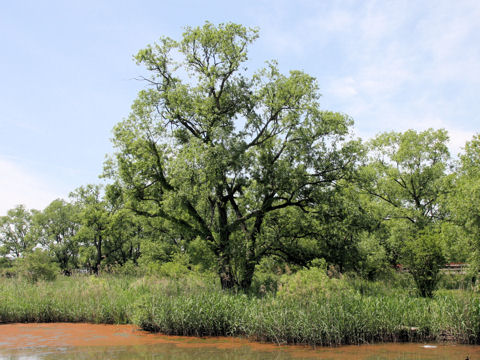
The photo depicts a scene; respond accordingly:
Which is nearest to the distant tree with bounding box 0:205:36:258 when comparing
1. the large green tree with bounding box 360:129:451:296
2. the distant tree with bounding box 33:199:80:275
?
the distant tree with bounding box 33:199:80:275

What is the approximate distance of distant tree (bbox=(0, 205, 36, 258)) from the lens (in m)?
64.1

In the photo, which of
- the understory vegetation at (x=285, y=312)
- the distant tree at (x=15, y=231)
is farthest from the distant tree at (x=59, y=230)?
the understory vegetation at (x=285, y=312)

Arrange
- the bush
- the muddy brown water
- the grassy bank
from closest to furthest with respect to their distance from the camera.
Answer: the muddy brown water < the grassy bank < the bush

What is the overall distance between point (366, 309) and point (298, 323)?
221 centimetres

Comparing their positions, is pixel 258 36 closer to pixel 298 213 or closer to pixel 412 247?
pixel 298 213

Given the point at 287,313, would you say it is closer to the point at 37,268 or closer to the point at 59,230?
the point at 37,268

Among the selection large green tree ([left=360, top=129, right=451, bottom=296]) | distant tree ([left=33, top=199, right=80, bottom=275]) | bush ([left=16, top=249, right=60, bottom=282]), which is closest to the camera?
bush ([left=16, top=249, right=60, bottom=282])

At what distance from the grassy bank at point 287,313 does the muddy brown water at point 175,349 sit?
434 mm

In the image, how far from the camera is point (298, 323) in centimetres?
1167

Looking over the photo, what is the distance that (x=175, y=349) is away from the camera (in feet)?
38.0

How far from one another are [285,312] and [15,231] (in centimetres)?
6665

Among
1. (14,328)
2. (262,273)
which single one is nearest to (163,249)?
(262,273)

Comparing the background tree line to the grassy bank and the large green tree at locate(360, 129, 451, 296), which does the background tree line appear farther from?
the large green tree at locate(360, 129, 451, 296)

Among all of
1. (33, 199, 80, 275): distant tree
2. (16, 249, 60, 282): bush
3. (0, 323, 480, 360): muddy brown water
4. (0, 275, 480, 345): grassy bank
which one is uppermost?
(33, 199, 80, 275): distant tree
